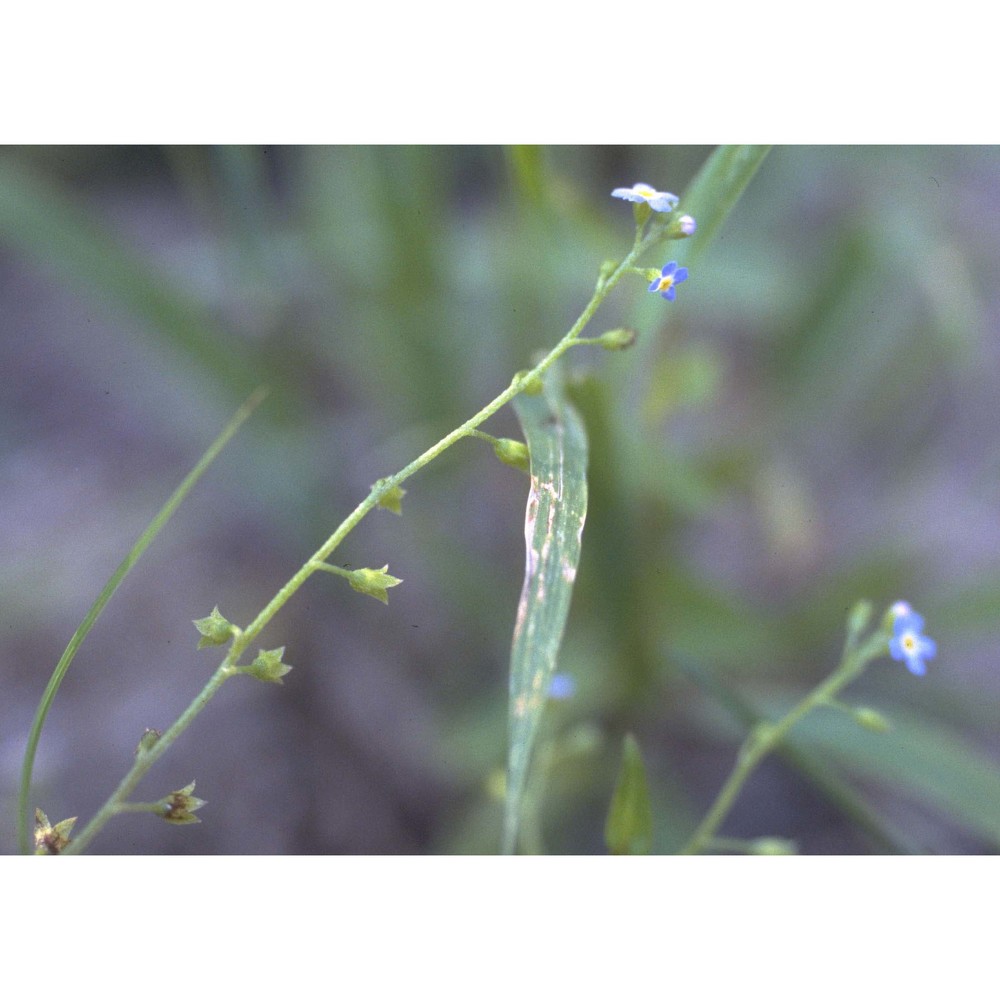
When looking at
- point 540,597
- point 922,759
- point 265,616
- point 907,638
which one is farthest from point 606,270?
point 922,759

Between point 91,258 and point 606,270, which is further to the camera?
point 91,258

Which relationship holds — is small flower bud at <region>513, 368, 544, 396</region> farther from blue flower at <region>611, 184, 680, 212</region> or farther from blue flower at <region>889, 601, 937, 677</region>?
blue flower at <region>889, 601, 937, 677</region>

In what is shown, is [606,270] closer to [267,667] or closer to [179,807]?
[267,667]

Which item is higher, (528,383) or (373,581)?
(528,383)

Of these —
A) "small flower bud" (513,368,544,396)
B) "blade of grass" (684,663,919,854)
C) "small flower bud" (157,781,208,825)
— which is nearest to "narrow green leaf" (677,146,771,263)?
"small flower bud" (513,368,544,396)

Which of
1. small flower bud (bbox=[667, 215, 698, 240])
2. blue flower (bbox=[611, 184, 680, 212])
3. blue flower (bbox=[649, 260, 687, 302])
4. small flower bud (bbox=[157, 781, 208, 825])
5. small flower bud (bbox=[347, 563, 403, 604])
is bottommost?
small flower bud (bbox=[157, 781, 208, 825])
